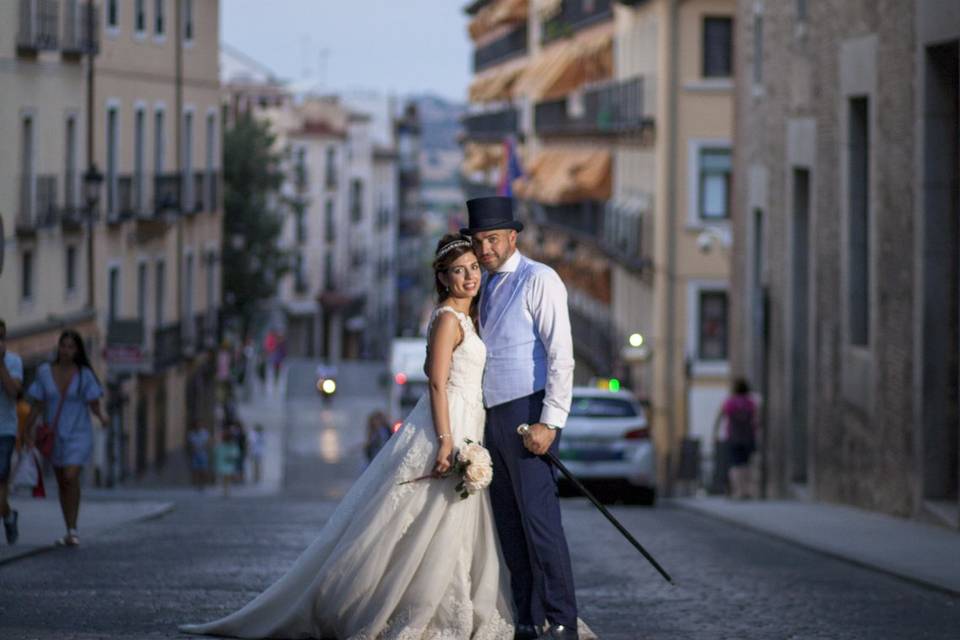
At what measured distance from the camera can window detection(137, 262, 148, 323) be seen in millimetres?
52188

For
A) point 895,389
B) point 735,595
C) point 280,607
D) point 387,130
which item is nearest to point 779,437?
point 895,389

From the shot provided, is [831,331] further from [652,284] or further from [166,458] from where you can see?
[166,458]

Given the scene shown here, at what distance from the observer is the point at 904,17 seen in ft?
71.3

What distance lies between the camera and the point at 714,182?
50.4 meters

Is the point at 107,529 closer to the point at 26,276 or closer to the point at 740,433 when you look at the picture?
the point at 740,433

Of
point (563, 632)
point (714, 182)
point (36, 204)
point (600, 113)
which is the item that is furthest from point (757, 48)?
point (563, 632)

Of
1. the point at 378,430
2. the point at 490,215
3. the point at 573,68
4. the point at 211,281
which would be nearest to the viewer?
the point at 490,215

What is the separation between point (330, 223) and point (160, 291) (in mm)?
62347

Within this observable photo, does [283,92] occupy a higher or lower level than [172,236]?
higher

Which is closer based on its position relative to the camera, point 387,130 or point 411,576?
point 411,576

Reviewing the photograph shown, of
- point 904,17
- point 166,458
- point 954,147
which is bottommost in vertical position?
point 166,458

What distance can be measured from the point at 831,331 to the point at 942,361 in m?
6.11

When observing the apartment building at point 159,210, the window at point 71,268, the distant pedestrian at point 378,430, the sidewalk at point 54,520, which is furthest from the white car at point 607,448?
the window at point 71,268

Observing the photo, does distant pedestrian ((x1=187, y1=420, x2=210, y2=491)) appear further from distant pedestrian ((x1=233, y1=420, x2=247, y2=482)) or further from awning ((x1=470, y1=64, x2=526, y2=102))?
awning ((x1=470, y1=64, x2=526, y2=102))
